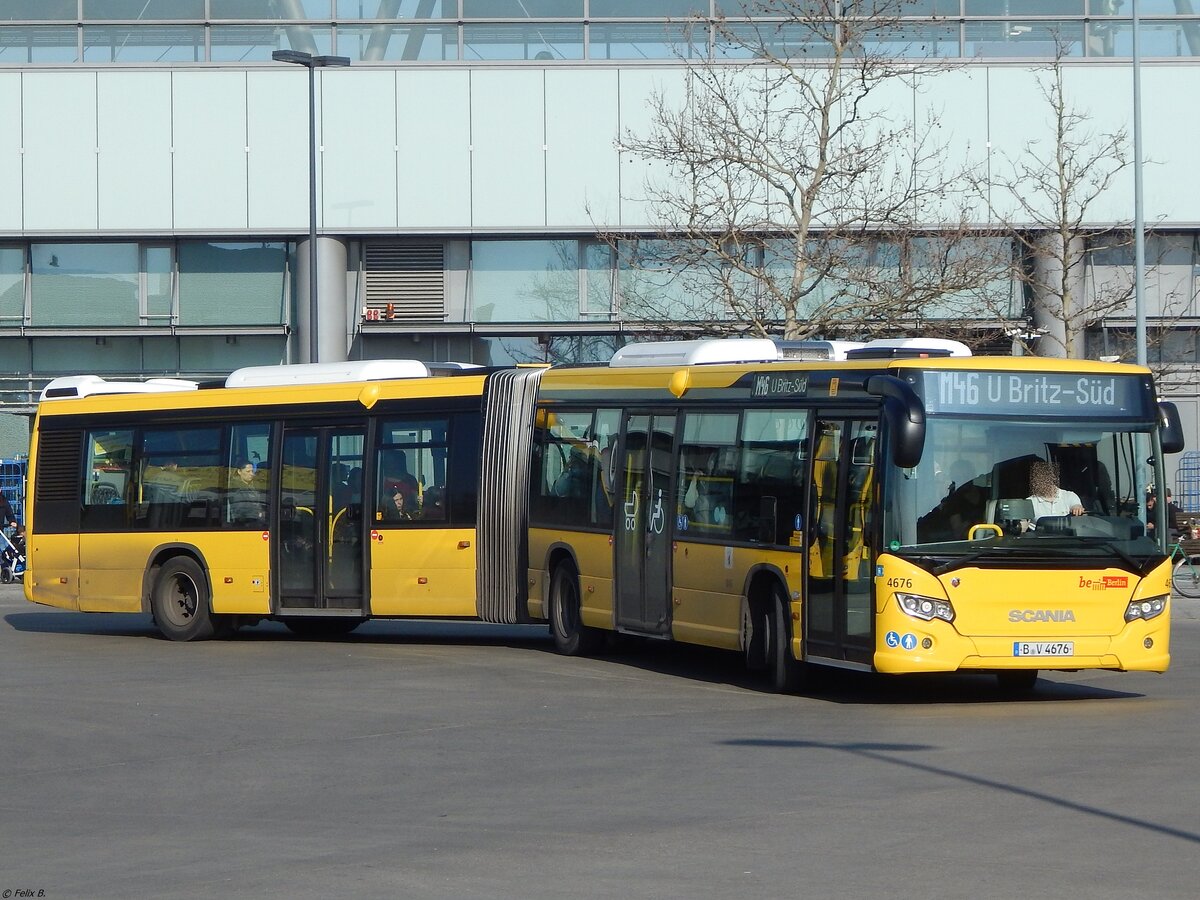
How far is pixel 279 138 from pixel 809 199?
43.9ft

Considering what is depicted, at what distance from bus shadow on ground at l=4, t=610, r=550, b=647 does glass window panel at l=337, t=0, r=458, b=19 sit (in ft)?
51.4

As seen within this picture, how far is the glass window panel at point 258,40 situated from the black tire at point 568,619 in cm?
2109

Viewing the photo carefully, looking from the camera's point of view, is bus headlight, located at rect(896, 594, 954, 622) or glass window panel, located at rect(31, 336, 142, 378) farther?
glass window panel, located at rect(31, 336, 142, 378)

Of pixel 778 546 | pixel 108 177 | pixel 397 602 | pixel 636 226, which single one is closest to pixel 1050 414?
pixel 778 546

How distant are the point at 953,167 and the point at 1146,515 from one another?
22.9 metres

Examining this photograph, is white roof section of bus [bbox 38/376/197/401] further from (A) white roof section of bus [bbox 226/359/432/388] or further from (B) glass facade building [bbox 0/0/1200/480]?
(B) glass facade building [bbox 0/0/1200/480]


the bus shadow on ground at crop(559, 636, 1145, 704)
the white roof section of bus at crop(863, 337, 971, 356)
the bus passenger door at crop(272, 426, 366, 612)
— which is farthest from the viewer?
the bus passenger door at crop(272, 426, 366, 612)

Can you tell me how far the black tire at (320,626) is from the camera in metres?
21.8

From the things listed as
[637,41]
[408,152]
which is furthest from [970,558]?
[637,41]

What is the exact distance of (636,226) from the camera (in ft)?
118

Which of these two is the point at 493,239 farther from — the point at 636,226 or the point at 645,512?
the point at 645,512

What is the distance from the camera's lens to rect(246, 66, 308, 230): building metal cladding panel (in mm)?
36594

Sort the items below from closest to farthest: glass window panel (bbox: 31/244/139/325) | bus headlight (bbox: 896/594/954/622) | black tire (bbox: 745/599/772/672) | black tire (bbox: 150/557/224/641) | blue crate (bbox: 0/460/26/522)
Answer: bus headlight (bbox: 896/594/954/622) → black tire (bbox: 745/599/772/672) → black tire (bbox: 150/557/224/641) → blue crate (bbox: 0/460/26/522) → glass window panel (bbox: 31/244/139/325)

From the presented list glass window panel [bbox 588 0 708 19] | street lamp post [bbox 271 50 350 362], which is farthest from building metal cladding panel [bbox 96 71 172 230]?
glass window panel [bbox 588 0 708 19]
